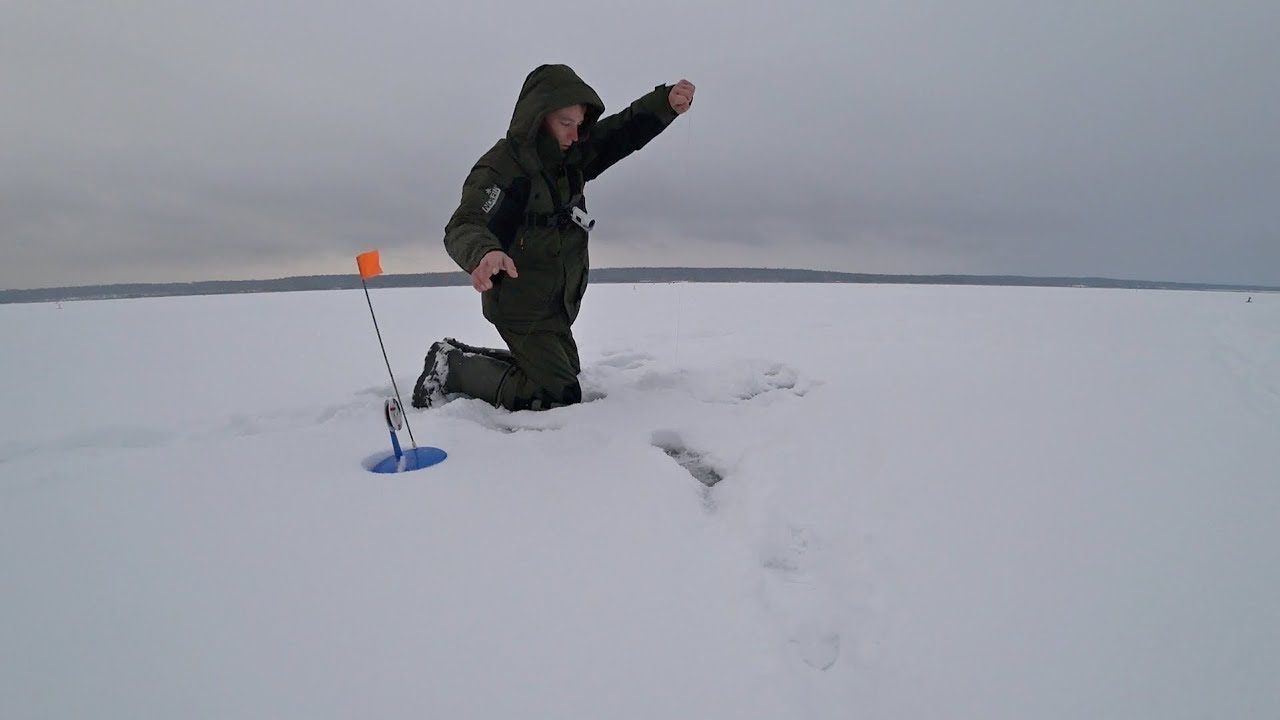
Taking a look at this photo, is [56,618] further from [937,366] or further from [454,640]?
[937,366]

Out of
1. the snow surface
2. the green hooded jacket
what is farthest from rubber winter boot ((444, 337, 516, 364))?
the snow surface

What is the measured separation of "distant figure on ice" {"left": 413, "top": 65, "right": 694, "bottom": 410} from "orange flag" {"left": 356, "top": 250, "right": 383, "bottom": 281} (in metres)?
0.39

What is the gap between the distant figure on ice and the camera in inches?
112

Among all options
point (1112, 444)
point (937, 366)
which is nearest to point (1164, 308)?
point (937, 366)

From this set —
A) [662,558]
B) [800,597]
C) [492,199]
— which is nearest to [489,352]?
[492,199]

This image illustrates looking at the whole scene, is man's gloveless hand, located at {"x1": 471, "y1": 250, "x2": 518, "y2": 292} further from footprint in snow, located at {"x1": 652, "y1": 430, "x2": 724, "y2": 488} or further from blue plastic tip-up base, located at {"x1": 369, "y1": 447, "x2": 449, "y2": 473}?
footprint in snow, located at {"x1": 652, "y1": 430, "x2": 724, "y2": 488}

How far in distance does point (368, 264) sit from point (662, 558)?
1700 mm

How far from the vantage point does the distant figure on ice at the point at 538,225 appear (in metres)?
2.85

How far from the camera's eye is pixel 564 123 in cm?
296

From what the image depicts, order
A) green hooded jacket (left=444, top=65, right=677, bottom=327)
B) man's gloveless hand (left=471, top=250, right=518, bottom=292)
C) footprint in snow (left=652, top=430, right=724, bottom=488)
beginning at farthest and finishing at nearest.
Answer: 1. green hooded jacket (left=444, top=65, right=677, bottom=327)
2. man's gloveless hand (left=471, top=250, right=518, bottom=292)
3. footprint in snow (left=652, top=430, right=724, bottom=488)

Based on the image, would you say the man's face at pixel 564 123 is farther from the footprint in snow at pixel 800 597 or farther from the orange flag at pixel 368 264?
Result: the footprint in snow at pixel 800 597

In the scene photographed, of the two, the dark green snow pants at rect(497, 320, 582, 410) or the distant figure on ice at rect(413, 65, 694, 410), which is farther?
the dark green snow pants at rect(497, 320, 582, 410)

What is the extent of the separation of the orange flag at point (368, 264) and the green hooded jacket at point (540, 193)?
1.26ft

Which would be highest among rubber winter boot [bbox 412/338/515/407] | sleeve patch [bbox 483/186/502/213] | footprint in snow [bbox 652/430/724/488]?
sleeve patch [bbox 483/186/502/213]
